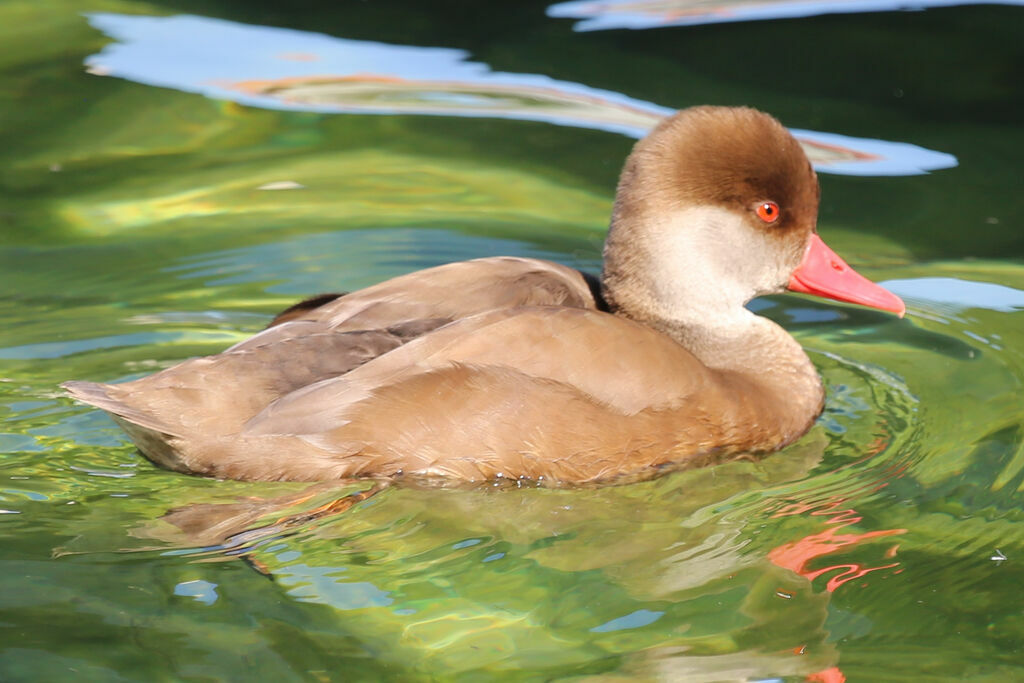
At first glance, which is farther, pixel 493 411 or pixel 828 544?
pixel 493 411

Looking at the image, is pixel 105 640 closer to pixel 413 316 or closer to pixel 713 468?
pixel 413 316

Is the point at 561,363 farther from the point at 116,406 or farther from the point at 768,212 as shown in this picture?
the point at 116,406

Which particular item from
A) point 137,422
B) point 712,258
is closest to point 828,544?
point 712,258

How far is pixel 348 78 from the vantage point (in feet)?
27.1

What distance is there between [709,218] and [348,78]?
4151 millimetres

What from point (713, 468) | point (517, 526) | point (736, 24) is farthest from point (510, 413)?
point (736, 24)

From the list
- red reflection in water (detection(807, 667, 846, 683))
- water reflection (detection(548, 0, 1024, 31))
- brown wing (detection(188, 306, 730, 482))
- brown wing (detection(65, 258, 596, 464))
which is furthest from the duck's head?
water reflection (detection(548, 0, 1024, 31))

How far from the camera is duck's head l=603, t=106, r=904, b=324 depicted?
452 cm

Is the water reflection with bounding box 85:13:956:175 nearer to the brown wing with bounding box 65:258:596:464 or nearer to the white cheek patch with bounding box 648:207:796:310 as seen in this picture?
the white cheek patch with bounding box 648:207:796:310

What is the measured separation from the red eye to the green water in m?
0.79

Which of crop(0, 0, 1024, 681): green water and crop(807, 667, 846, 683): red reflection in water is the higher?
crop(0, 0, 1024, 681): green water

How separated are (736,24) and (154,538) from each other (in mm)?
6037

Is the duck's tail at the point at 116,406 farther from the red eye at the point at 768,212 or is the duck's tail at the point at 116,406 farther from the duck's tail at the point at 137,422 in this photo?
the red eye at the point at 768,212

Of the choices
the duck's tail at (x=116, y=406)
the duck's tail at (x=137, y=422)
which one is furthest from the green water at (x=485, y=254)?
the duck's tail at (x=116, y=406)
